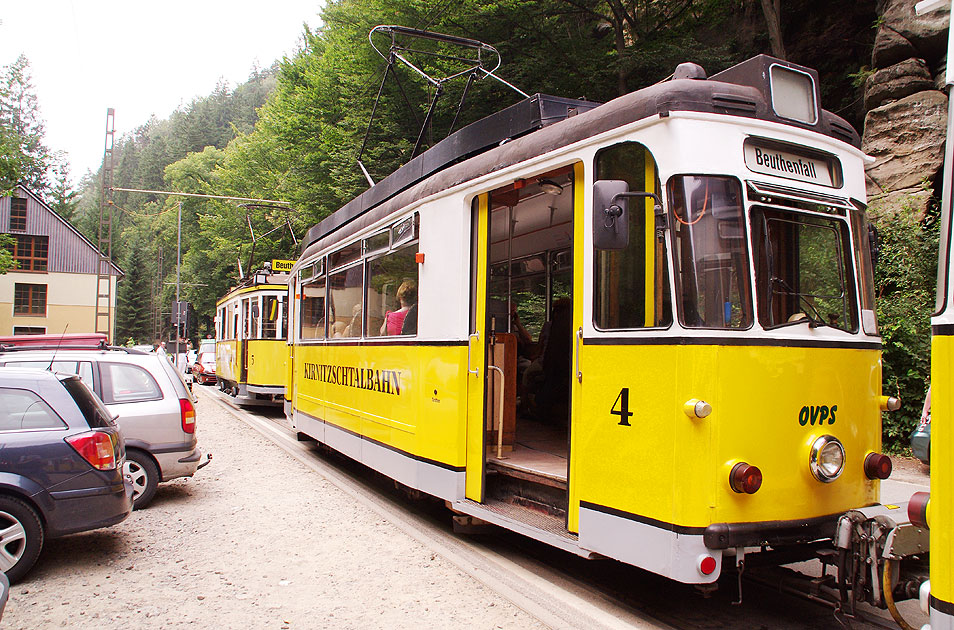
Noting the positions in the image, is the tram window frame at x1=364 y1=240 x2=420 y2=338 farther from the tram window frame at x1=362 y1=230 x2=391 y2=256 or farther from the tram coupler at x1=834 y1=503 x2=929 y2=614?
the tram coupler at x1=834 y1=503 x2=929 y2=614

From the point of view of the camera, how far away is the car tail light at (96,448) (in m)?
5.58

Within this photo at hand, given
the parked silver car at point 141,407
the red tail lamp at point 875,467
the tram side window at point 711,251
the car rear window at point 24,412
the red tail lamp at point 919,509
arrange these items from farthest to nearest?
the parked silver car at point 141,407
the car rear window at point 24,412
the red tail lamp at point 875,467
the tram side window at point 711,251
the red tail lamp at point 919,509

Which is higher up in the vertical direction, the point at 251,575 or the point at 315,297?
the point at 315,297

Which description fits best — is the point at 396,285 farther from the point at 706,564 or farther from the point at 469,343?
the point at 706,564

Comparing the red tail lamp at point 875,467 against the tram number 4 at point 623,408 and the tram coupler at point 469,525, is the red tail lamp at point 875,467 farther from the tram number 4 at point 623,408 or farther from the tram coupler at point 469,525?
the tram coupler at point 469,525

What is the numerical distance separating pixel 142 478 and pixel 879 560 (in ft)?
22.7

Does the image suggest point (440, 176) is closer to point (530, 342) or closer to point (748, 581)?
point (530, 342)

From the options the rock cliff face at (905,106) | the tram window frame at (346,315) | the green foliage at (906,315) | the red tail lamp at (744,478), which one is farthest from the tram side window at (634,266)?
the rock cliff face at (905,106)

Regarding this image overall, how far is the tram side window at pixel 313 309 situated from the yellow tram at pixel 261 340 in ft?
17.4

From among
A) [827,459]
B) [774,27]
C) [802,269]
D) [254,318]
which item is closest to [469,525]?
[827,459]

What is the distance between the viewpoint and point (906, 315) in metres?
10.8

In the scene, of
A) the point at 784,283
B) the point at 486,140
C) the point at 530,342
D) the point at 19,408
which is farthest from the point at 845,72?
the point at 19,408

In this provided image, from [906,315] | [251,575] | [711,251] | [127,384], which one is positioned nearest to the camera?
[711,251]

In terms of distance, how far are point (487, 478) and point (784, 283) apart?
9.53ft
